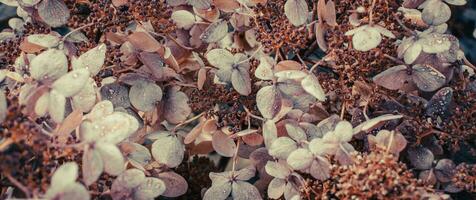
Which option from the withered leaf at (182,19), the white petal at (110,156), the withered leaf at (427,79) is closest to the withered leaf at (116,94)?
the withered leaf at (182,19)

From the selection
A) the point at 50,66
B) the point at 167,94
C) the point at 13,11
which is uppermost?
the point at 50,66

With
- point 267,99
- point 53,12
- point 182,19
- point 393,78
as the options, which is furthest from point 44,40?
point 393,78

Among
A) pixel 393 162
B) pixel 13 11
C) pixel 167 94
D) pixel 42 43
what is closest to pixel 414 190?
pixel 393 162

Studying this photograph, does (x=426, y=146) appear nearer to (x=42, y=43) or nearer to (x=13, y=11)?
(x=42, y=43)

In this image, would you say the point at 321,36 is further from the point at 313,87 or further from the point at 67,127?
the point at 67,127

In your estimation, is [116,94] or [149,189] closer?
[149,189]

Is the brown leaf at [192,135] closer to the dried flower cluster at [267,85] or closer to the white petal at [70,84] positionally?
the dried flower cluster at [267,85]

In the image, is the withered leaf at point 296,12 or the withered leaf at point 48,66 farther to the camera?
the withered leaf at point 296,12

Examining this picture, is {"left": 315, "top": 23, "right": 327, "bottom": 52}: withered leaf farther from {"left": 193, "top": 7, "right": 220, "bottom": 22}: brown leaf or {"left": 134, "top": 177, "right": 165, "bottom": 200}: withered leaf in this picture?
{"left": 134, "top": 177, "right": 165, "bottom": 200}: withered leaf
